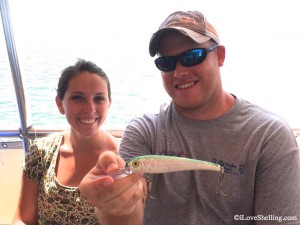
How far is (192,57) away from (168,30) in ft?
0.69

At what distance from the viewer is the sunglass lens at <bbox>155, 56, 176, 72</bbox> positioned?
1506 millimetres

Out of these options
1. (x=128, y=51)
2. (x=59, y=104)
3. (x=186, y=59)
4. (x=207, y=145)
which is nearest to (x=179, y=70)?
(x=186, y=59)

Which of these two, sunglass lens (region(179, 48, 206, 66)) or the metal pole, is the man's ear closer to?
sunglass lens (region(179, 48, 206, 66))

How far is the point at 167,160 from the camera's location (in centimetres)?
101

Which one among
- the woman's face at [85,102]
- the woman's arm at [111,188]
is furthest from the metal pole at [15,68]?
the woman's arm at [111,188]

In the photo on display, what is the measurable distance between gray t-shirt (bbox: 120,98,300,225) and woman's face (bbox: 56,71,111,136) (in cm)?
52

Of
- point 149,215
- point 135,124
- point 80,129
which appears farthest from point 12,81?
point 149,215

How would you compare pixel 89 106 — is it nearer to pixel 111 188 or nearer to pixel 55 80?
pixel 55 80

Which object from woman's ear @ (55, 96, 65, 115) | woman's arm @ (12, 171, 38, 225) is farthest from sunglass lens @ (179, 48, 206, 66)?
woman's arm @ (12, 171, 38, 225)

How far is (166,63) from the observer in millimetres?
1518

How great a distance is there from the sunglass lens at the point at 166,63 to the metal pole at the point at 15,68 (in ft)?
5.88

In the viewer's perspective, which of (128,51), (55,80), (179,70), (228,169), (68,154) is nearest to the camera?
(228,169)

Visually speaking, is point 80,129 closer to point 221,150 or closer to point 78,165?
point 78,165

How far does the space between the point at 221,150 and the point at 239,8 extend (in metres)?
1.88
